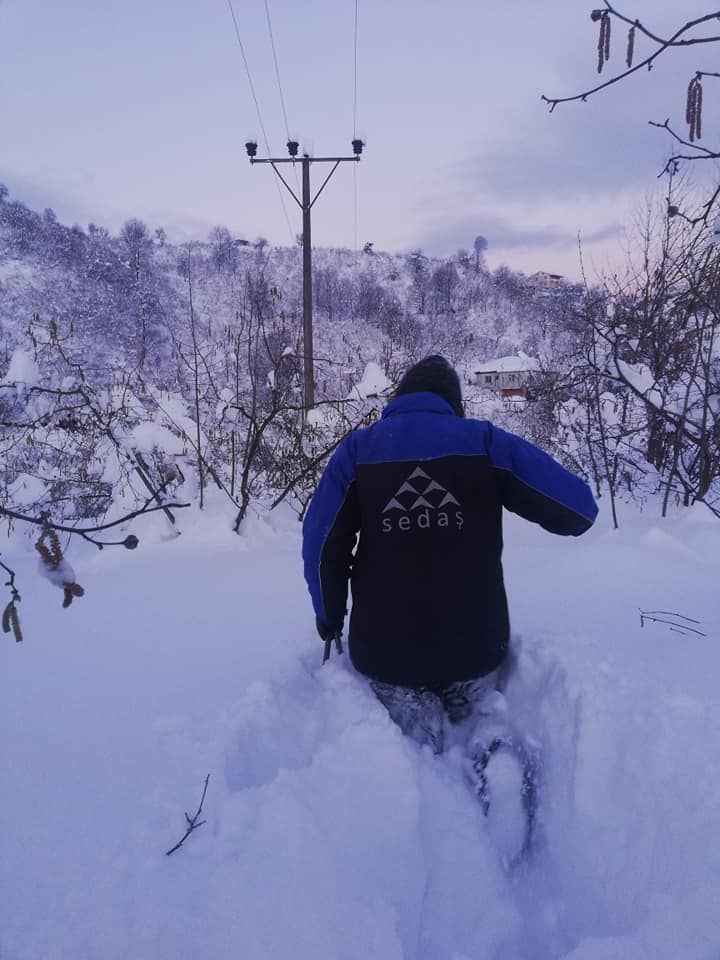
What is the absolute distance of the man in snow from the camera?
2.04 m

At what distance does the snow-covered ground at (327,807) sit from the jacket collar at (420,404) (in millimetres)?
738

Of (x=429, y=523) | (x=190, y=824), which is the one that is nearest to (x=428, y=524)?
(x=429, y=523)

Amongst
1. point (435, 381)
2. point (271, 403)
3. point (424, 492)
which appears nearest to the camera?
point (424, 492)

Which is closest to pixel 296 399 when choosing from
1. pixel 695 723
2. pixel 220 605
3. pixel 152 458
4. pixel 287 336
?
pixel 287 336

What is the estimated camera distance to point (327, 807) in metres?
1.77

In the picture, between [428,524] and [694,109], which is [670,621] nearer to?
[428,524]

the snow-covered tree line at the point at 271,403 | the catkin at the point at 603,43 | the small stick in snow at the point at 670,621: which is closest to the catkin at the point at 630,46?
the catkin at the point at 603,43

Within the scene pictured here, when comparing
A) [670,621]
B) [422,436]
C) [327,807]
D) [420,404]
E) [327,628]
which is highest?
[420,404]

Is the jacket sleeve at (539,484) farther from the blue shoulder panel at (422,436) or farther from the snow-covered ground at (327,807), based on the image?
the snow-covered ground at (327,807)

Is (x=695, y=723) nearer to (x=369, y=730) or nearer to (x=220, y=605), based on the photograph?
(x=369, y=730)

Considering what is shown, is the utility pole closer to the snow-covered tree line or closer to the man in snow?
the snow-covered tree line

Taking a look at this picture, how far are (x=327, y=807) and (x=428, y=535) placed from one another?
97 cm

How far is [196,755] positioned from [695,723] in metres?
1.72

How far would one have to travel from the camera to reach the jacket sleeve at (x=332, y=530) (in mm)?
2111
